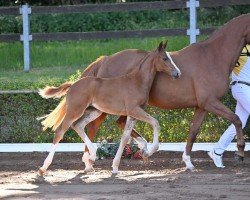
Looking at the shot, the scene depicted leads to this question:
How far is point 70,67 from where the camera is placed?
63.3ft

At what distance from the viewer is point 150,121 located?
11266 mm

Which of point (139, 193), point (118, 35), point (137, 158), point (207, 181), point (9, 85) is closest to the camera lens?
point (139, 193)

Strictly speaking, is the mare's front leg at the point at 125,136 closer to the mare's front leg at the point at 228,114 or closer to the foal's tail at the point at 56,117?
the foal's tail at the point at 56,117

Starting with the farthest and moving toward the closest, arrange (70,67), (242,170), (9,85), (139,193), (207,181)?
(70,67)
(9,85)
(242,170)
(207,181)
(139,193)

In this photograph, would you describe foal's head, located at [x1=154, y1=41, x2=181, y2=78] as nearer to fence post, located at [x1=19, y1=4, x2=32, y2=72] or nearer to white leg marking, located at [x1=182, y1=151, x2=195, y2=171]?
white leg marking, located at [x1=182, y1=151, x2=195, y2=171]

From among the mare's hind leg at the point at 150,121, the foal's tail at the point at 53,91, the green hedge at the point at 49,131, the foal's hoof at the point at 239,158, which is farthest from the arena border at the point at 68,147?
the mare's hind leg at the point at 150,121

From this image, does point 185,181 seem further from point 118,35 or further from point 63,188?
point 118,35

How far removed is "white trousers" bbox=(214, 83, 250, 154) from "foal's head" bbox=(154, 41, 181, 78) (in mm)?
1036

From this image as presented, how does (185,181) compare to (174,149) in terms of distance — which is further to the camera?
(174,149)

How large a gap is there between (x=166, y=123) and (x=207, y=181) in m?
3.17

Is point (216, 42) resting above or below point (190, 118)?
above

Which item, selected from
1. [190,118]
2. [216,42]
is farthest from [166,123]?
[216,42]

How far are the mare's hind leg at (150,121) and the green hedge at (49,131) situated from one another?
2.16 metres

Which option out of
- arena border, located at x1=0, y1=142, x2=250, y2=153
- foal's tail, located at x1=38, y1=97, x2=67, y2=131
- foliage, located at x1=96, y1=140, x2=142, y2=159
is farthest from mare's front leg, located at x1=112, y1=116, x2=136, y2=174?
arena border, located at x1=0, y1=142, x2=250, y2=153
